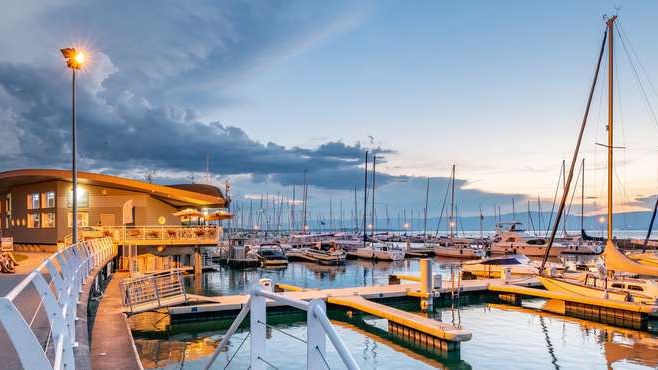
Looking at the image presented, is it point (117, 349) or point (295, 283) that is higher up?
point (117, 349)

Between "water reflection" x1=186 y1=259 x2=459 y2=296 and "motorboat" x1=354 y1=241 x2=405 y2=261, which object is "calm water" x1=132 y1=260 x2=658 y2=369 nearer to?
"water reflection" x1=186 y1=259 x2=459 y2=296

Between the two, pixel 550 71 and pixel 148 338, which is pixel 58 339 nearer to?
pixel 148 338

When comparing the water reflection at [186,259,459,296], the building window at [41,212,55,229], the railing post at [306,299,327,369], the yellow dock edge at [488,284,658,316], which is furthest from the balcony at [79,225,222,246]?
the railing post at [306,299,327,369]

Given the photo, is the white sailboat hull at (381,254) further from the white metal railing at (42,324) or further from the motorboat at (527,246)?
the white metal railing at (42,324)

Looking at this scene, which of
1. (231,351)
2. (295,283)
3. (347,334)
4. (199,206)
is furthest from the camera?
(199,206)

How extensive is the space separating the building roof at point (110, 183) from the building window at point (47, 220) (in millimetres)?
2671

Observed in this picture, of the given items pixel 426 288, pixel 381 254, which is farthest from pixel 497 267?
pixel 426 288

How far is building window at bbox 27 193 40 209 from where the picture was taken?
4288 centimetres

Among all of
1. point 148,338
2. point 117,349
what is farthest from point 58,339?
point 148,338

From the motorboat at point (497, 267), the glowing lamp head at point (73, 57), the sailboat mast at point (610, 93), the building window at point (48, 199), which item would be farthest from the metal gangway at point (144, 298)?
the motorboat at point (497, 267)

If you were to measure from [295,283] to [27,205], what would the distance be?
23047mm

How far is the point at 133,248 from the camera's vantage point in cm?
3697

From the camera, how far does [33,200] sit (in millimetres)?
43344

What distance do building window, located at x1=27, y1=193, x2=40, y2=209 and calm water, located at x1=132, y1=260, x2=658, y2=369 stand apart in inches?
966
